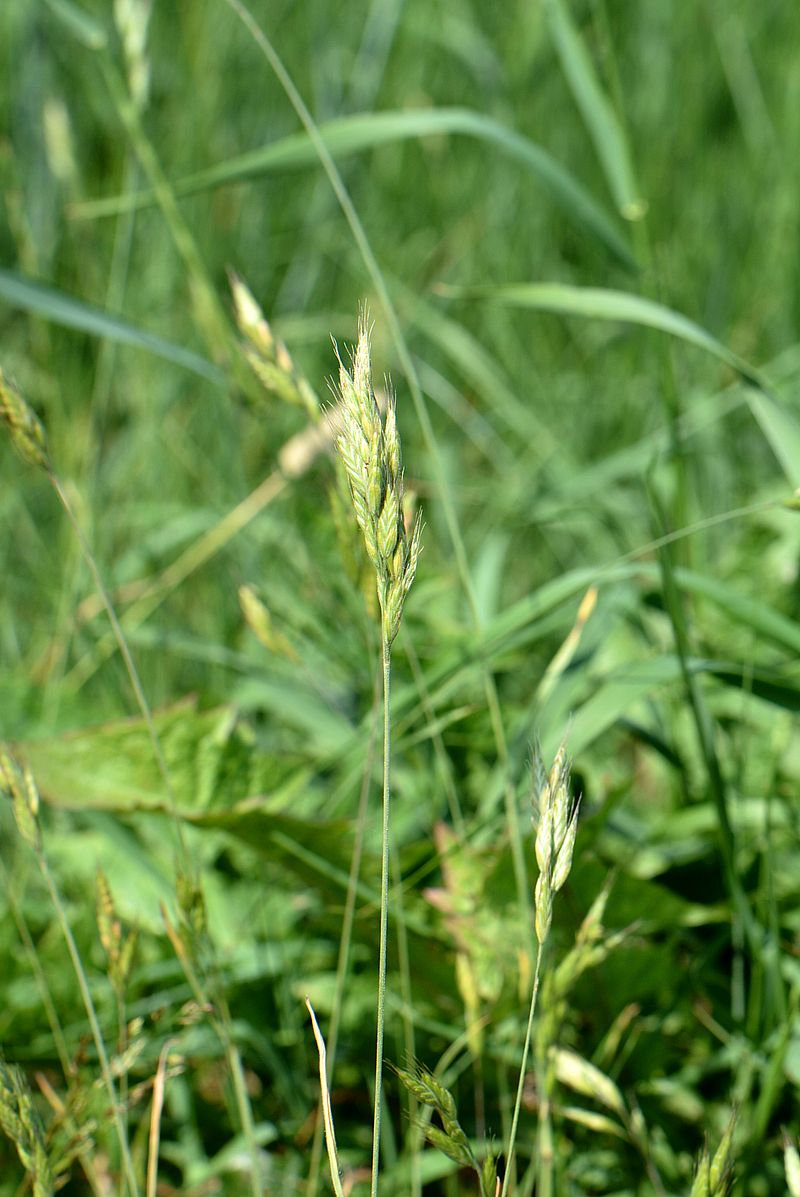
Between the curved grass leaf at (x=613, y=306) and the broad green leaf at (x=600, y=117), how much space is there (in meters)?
0.18

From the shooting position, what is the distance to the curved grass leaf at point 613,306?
45.8 inches

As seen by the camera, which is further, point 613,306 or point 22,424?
point 613,306

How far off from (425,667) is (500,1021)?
37 centimetres

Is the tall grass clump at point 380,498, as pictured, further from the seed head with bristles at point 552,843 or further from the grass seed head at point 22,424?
the grass seed head at point 22,424

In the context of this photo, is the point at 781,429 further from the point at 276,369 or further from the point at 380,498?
the point at 380,498

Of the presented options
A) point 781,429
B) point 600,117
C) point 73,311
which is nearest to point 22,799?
point 73,311

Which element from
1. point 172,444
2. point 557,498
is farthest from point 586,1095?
point 172,444

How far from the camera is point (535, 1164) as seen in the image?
1030 millimetres

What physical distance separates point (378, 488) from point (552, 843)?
225 millimetres

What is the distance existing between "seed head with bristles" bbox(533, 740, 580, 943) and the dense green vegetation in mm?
70

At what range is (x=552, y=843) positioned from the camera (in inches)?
27.2

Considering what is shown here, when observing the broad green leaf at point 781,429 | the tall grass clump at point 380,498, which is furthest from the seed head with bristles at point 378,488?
the broad green leaf at point 781,429

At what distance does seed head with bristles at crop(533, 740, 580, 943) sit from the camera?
0.68m

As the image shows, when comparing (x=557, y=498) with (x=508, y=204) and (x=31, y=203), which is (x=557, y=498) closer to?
(x=508, y=204)
